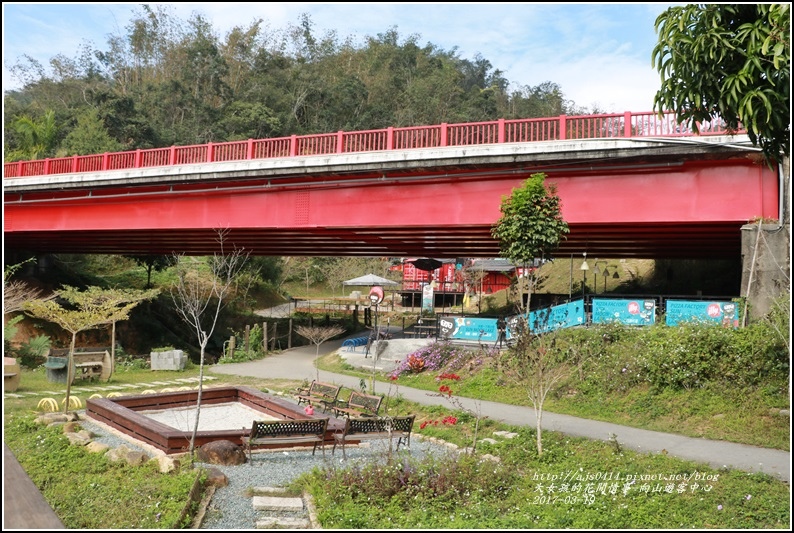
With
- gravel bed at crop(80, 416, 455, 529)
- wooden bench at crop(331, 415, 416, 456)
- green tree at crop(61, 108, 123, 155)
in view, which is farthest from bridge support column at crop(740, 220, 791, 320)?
green tree at crop(61, 108, 123, 155)

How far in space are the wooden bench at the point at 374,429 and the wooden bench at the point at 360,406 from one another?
3.39ft

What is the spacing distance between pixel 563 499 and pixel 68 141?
168 ft

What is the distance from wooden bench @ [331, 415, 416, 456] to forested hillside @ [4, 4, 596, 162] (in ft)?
140

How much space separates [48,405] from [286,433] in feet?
24.2

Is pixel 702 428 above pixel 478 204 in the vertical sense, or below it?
below

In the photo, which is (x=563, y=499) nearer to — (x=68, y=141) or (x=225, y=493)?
(x=225, y=493)

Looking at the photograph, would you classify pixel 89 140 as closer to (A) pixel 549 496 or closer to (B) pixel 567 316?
(B) pixel 567 316

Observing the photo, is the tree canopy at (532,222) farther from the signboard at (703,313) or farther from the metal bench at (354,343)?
the metal bench at (354,343)

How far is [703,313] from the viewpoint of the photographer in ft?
49.8

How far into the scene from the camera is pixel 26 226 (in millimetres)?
26719

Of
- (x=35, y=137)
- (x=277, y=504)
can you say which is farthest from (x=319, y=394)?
(x=35, y=137)

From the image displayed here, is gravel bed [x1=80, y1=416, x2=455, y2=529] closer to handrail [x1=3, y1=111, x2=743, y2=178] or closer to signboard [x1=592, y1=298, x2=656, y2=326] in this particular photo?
signboard [x1=592, y1=298, x2=656, y2=326]

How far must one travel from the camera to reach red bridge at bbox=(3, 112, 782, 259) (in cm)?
1580

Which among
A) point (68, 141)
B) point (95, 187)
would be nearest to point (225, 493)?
point (95, 187)
